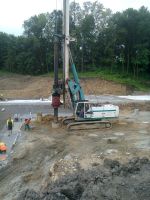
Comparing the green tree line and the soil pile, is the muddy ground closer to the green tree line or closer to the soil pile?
the soil pile

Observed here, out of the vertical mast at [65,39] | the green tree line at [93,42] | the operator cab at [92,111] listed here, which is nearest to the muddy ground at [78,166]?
the operator cab at [92,111]

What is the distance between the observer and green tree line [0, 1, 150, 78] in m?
46.8

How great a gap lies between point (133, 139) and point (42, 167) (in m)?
5.65

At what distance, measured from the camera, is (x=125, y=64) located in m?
49.7

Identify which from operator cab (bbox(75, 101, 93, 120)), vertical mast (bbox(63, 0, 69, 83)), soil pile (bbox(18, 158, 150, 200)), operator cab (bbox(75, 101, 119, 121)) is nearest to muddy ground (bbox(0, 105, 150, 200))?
soil pile (bbox(18, 158, 150, 200))

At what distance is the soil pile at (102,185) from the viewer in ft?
39.5

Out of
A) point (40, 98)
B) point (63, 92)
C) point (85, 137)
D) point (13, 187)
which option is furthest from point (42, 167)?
point (40, 98)

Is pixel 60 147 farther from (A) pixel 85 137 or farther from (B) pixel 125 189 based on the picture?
(B) pixel 125 189

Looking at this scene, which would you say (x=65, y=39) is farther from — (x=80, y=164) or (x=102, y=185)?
(x=102, y=185)

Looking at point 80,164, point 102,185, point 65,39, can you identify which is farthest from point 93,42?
point 102,185

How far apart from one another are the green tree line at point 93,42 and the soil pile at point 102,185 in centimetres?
3141

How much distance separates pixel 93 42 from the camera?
49.3m

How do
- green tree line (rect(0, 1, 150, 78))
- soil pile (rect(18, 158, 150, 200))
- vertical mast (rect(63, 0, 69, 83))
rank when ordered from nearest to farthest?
soil pile (rect(18, 158, 150, 200)) < vertical mast (rect(63, 0, 69, 83)) < green tree line (rect(0, 1, 150, 78))

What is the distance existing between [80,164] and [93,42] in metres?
35.6
